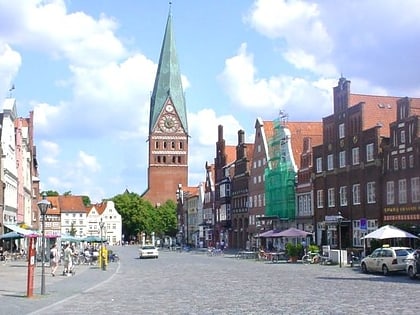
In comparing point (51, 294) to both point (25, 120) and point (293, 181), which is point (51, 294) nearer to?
point (293, 181)

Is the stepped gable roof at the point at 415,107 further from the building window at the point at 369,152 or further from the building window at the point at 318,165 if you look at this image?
the building window at the point at 318,165

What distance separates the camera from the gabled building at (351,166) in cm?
6181

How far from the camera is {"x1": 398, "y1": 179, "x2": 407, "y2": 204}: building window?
56.9 metres

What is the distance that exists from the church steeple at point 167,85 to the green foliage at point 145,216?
18930 mm

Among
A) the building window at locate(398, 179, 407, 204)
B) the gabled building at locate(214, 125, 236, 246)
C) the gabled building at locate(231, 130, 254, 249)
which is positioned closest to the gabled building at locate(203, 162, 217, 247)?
the gabled building at locate(214, 125, 236, 246)

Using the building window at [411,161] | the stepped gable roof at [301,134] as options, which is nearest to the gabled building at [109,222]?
the stepped gable roof at [301,134]

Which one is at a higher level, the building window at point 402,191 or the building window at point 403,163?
the building window at point 403,163

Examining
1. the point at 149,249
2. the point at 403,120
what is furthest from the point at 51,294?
the point at 149,249

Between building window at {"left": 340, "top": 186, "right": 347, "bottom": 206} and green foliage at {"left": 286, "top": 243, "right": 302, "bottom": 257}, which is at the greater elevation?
building window at {"left": 340, "top": 186, "right": 347, "bottom": 206}

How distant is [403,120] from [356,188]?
9890 mm

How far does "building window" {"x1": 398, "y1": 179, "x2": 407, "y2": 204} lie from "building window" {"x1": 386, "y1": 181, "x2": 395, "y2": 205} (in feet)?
3.68

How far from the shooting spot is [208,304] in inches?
883

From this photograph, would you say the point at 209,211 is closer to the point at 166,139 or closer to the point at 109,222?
the point at 166,139

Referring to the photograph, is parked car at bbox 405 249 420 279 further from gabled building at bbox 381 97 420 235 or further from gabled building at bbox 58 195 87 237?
gabled building at bbox 58 195 87 237
